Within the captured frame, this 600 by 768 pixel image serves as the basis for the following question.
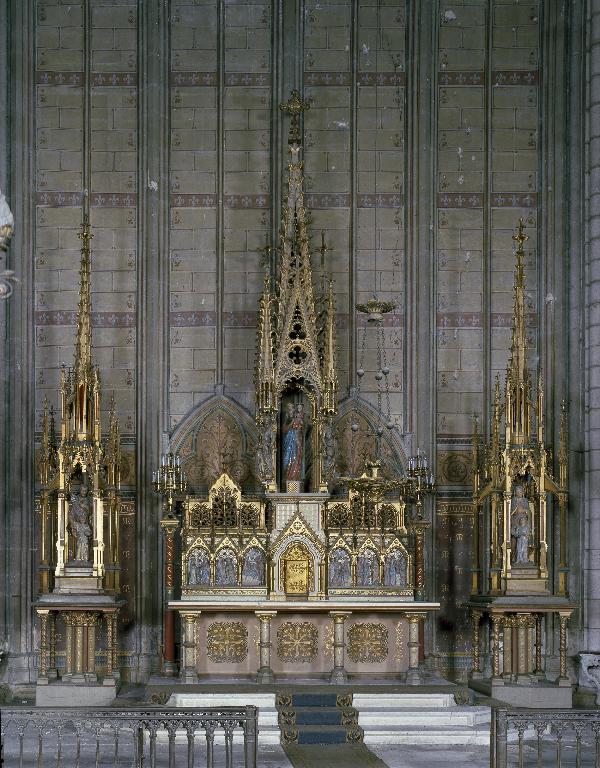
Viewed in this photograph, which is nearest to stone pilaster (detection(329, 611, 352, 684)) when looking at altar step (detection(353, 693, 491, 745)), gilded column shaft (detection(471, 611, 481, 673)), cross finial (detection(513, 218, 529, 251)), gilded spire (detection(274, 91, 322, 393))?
altar step (detection(353, 693, 491, 745))

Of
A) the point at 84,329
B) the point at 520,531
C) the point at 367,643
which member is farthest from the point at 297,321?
the point at 367,643

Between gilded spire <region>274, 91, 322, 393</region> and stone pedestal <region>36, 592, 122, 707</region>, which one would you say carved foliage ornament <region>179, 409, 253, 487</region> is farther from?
stone pedestal <region>36, 592, 122, 707</region>

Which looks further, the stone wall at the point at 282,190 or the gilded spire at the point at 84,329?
the stone wall at the point at 282,190

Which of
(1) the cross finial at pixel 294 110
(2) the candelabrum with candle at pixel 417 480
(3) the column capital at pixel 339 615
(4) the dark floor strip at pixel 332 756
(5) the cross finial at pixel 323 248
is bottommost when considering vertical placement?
(4) the dark floor strip at pixel 332 756

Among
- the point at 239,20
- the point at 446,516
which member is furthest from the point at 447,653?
the point at 239,20

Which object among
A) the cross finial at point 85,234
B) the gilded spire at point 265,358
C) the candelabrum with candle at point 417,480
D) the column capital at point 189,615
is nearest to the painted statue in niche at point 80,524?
the column capital at point 189,615

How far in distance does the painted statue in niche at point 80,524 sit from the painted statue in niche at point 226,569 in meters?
1.73

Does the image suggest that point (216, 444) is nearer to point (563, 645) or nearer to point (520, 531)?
point (520, 531)

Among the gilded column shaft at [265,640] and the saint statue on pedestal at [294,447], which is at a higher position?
the saint statue on pedestal at [294,447]

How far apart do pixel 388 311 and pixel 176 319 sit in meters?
3.08

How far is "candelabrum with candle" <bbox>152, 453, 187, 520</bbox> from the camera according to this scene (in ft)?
61.0

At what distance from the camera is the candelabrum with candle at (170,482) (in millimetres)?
18578

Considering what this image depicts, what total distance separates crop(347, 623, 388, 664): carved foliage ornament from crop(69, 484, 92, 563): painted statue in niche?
11.9 feet

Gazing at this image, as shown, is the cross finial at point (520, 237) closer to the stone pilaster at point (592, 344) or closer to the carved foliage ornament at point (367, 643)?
the stone pilaster at point (592, 344)
